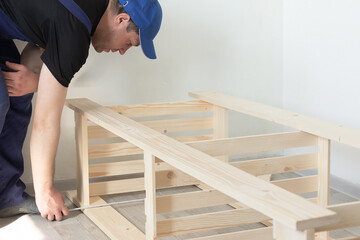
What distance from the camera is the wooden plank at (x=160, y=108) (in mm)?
2184

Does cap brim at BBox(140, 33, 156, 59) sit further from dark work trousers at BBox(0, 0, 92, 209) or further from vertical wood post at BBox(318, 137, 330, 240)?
vertical wood post at BBox(318, 137, 330, 240)

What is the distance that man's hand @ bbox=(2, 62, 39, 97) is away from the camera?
72.6 inches

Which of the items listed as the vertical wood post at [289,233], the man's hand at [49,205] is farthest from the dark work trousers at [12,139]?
the vertical wood post at [289,233]

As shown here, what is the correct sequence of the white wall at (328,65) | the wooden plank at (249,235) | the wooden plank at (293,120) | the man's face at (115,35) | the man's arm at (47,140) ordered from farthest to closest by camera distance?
the white wall at (328,65) < the man's face at (115,35) < the man's arm at (47,140) < the wooden plank at (293,120) < the wooden plank at (249,235)

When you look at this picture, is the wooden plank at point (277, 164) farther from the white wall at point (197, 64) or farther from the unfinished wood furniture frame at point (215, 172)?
the white wall at point (197, 64)

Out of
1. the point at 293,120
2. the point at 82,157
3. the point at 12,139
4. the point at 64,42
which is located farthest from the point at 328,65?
the point at 12,139

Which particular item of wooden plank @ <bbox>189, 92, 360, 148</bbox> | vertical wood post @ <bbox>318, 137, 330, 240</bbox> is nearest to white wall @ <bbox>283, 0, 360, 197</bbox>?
wooden plank @ <bbox>189, 92, 360, 148</bbox>

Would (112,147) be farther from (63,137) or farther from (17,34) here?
(17,34)

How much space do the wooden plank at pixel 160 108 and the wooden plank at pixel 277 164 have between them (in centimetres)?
54

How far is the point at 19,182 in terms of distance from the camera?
2062 mm

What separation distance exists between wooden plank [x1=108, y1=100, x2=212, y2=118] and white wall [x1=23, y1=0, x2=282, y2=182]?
0.89 ft

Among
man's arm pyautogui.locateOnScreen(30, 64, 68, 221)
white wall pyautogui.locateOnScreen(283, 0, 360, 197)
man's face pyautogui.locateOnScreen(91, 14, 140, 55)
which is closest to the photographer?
man's arm pyautogui.locateOnScreen(30, 64, 68, 221)

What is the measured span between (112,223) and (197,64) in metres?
0.99

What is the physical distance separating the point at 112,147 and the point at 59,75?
0.53 metres
